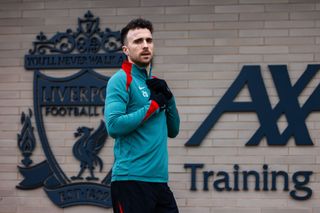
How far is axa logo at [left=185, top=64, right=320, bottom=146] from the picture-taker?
22.7ft

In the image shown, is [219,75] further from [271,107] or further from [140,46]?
[140,46]

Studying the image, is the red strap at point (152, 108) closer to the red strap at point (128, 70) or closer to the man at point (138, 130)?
the man at point (138, 130)

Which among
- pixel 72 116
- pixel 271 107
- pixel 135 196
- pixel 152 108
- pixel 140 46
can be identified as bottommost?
pixel 135 196

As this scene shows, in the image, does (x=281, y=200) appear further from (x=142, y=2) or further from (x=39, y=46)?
(x=39, y=46)

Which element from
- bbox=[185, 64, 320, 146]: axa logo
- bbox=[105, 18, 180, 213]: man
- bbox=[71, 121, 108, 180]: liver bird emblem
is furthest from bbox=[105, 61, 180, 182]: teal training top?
bbox=[71, 121, 108, 180]: liver bird emblem

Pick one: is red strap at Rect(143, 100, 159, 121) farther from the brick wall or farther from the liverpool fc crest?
the liverpool fc crest

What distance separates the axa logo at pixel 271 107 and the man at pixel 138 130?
9.77 ft

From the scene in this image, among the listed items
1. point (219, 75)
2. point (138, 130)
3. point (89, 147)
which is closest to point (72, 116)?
point (89, 147)

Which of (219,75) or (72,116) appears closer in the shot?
(219,75)

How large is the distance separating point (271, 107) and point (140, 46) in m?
3.19

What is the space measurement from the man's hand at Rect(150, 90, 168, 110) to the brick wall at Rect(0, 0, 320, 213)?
3.06 meters

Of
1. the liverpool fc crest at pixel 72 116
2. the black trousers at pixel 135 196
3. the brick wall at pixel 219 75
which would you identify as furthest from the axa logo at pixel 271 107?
the black trousers at pixel 135 196

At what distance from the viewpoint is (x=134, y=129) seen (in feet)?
12.8

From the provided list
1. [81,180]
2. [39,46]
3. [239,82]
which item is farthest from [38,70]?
[239,82]
